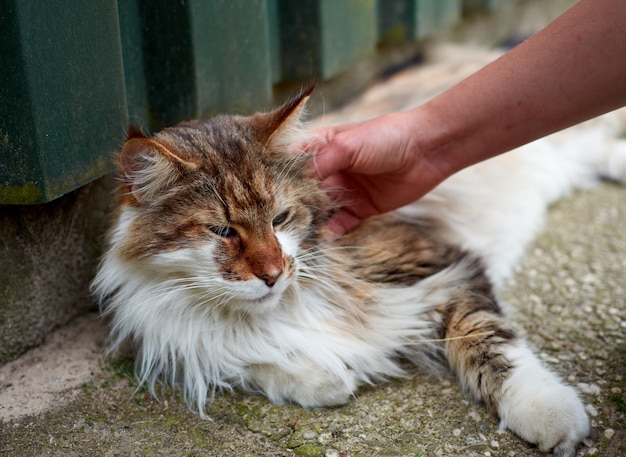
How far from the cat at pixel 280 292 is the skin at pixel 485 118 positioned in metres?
0.13

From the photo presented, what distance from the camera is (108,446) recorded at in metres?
1.97

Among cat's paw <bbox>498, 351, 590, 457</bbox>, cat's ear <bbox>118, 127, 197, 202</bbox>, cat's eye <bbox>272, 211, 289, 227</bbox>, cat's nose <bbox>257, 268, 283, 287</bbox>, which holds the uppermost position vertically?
cat's ear <bbox>118, 127, 197, 202</bbox>

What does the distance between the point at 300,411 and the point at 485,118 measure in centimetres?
113

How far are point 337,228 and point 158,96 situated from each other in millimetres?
962

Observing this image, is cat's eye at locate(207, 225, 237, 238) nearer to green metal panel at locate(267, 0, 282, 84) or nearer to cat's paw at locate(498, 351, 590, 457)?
cat's paw at locate(498, 351, 590, 457)

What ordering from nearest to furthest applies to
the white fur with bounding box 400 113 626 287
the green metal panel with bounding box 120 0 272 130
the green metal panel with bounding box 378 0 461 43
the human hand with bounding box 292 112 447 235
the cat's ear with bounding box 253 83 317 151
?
the cat's ear with bounding box 253 83 317 151, the human hand with bounding box 292 112 447 235, the green metal panel with bounding box 120 0 272 130, the white fur with bounding box 400 113 626 287, the green metal panel with bounding box 378 0 461 43

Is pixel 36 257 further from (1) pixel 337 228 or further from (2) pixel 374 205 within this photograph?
(2) pixel 374 205

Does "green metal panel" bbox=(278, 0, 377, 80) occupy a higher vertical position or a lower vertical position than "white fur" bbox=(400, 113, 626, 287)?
higher

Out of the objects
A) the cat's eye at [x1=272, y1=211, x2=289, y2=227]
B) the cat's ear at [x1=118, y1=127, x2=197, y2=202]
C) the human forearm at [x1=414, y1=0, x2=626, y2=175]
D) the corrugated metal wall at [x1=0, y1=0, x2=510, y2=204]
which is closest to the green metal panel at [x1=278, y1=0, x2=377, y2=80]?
the corrugated metal wall at [x1=0, y1=0, x2=510, y2=204]

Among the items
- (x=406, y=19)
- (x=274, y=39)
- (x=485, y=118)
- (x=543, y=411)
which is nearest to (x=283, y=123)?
(x=485, y=118)

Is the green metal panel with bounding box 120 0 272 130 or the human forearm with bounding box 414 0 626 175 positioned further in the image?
the green metal panel with bounding box 120 0 272 130

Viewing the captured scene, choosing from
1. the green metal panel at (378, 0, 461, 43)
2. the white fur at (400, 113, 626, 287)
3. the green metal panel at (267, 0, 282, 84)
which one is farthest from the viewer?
the green metal panel at (378, 0, 461, 43)

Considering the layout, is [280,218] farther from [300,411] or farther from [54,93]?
[54,93]

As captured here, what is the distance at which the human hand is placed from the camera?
2328 millimetres
